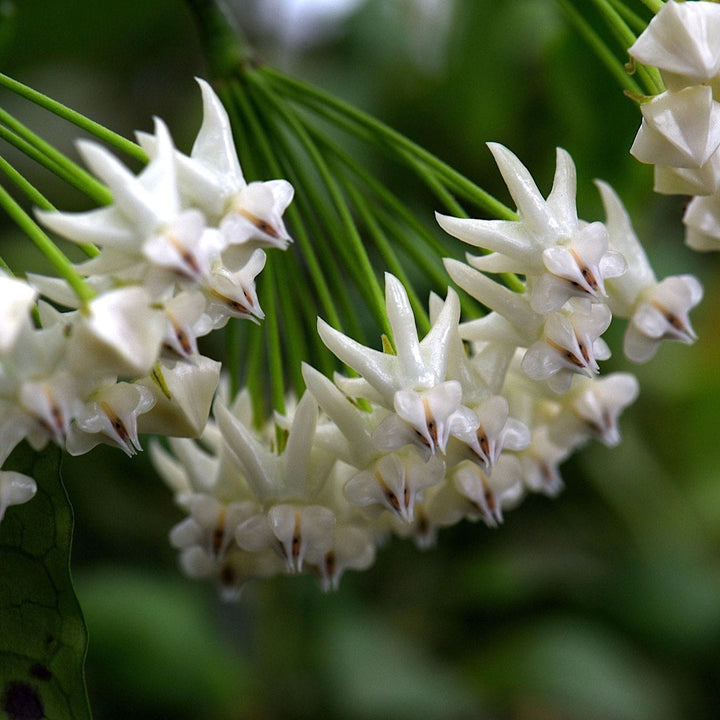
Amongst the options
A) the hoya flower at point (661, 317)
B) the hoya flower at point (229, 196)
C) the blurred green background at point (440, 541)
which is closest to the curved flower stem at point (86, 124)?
the hoya flower at point (229, 196)

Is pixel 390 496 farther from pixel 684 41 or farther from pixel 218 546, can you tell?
pixel 684 41

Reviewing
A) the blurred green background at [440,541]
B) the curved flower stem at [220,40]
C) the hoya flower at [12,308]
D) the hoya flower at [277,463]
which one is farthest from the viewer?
the blurred green background at [440,541]

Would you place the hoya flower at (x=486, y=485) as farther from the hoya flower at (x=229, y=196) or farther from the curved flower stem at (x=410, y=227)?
the hoya flower at (x=229, y=196)

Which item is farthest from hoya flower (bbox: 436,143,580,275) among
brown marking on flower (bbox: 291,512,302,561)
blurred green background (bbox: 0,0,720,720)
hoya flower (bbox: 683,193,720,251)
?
blurred green background (bbox: 0,0,720,720)

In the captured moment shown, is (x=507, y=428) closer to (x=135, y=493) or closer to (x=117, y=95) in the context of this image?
(x=135, y=493)

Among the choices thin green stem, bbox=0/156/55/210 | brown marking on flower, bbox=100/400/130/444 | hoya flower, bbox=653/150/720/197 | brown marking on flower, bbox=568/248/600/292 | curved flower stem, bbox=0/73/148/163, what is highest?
curved flower stem, bbox=0/73/148/163

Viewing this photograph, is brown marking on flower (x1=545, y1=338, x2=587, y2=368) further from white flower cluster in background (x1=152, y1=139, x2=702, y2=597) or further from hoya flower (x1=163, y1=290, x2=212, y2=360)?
hoya flower (x1=163, y1=290, x2=212, y2=360)
